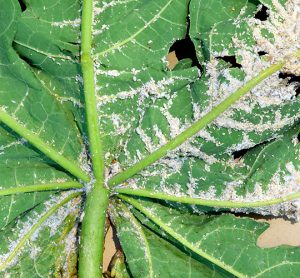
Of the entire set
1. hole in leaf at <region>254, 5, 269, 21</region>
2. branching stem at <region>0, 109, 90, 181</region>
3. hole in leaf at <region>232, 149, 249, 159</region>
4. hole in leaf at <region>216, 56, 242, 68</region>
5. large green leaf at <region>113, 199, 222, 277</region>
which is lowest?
large green leaf at <region>113, 199, 222, 277</region>

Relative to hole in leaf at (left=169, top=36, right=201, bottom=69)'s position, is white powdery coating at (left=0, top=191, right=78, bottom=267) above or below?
below

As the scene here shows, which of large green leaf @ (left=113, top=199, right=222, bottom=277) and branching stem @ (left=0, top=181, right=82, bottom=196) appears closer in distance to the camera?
branching stem @ (left=0, top=181, right=82, bottom=196)

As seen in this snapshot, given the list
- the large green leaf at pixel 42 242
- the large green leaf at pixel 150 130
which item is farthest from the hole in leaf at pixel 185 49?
the large green leaf at pixel 42 242

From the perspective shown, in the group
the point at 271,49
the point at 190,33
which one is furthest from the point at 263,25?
the point at 190,33

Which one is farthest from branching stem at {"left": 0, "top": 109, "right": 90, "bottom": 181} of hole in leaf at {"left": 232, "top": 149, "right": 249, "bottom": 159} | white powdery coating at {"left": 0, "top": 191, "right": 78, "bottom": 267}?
hole in leaf at {"left": 232, "top": 149, "right": 249, "bottom": 159}

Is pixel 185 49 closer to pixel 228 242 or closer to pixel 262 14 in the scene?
pixel 262 14

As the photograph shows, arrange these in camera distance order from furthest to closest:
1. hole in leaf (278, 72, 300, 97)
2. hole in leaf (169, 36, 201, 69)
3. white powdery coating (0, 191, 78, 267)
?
hole in leaf (169, 36, 201, 69)
white powdery coating (0, 191, 78, 267)
hole in leaf (278, 72, 300, 97)

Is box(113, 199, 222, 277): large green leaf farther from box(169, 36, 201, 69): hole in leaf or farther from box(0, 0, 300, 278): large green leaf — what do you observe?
box(169, 36, 201, 69): hole in leaf

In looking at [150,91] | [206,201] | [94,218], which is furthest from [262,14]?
[94,218]
